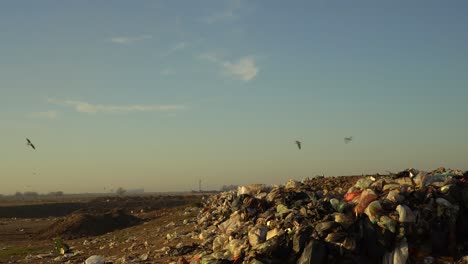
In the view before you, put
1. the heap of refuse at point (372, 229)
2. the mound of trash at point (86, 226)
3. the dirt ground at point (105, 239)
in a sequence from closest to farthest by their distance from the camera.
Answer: the heap of refuse at point (372, 229) → the dirt ground at point (105, 239) → the mound of trash at point (86, 226)

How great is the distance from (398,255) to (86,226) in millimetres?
17771

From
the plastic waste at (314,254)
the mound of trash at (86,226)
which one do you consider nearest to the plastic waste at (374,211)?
the plastic waste at (314,254)

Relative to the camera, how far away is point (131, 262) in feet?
32.1

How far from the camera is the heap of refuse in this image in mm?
6840

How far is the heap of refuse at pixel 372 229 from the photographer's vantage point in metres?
6.84

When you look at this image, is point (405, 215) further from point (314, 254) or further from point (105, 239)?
point (105, 239)

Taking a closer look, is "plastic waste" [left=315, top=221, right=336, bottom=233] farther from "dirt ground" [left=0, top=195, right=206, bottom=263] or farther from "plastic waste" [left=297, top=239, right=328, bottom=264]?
"dirt ground" [left=0, top=195, right=206, bottom=263]

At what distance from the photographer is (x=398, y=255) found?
672 cm

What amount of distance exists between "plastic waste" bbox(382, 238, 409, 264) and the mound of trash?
16.7 m

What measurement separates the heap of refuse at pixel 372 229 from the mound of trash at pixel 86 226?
1454 centimetres

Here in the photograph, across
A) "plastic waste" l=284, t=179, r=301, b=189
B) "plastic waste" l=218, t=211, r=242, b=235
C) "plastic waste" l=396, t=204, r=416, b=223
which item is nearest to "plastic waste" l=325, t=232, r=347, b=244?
"plastic waste" l=396, t=204, r=416, b=223

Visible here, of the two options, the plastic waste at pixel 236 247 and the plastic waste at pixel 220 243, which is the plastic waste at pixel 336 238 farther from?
the plastic waste at pixel 220 243

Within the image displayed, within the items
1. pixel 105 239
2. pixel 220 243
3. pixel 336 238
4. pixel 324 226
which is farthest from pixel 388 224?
pixel 105 239

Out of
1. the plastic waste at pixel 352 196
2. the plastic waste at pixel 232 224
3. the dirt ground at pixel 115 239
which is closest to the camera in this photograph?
the plastic waste at pixel 352 196
